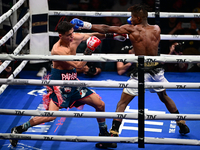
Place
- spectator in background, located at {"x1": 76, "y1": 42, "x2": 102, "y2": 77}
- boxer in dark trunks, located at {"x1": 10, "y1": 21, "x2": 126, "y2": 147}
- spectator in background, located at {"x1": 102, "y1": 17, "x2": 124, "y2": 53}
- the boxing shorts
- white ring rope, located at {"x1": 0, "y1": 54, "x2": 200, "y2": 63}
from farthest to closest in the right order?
spectator in background, located at {"x1": 102, "y1": 17, "x2": 124, "y2": 53}, spectator in background, located at {"x1": 76, "y1": 42, "x2": 102, "y2": 77}, the boxing shorts, boxer in dark trunks, located at {"x1": 10, "y1": 21, "x2": 126, "y2": 147}, white ring rope, located at {"x1": 0, "y1": 54, "x2": 200, "y2": 63}

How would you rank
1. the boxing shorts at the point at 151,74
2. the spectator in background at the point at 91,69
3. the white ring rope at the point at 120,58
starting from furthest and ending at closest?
the spectator in background at the point at 91,69 < the boxing shorts at the point at 151,74 < the white ring rope at the point at 120,58

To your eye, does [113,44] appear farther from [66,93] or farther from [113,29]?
[66,93]

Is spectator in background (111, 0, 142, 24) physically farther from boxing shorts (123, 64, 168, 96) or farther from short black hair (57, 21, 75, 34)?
short black hair (57, 21, 75, 34)

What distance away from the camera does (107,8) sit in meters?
5.43

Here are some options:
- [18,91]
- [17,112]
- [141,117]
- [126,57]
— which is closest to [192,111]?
[141,117]

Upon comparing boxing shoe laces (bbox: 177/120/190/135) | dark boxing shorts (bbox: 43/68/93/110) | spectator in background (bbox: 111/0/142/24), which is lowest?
boxing shoe laces (bbox: 177/120/190/135)

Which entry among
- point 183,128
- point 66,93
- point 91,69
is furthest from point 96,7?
point 183,128

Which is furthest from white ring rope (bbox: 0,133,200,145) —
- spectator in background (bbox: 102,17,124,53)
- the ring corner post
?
spectator in background (bbox: 102,17,124,53)

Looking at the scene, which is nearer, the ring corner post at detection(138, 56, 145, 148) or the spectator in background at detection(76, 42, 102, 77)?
the ring corner post at detection(138, 56, 145, 148)

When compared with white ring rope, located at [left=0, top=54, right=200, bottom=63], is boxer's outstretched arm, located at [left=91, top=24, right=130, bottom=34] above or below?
above

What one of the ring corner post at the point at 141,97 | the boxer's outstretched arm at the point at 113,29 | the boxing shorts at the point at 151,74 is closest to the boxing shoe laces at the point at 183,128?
the boxing shorts at the point at 151,74

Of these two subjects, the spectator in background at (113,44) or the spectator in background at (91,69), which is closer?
the spectator in background at (91,69)

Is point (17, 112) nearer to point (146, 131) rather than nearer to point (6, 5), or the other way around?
point (146, 131)

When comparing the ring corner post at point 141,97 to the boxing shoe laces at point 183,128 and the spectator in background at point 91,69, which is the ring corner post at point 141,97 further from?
the spectator in background at point 91,69
